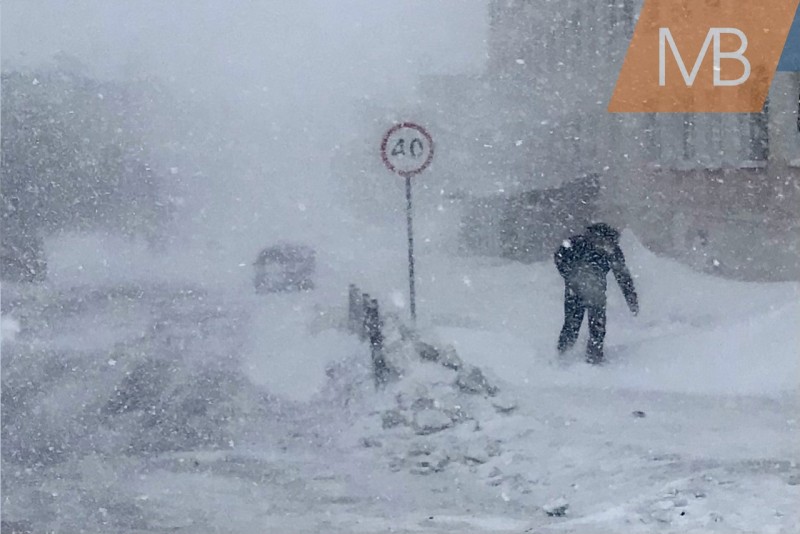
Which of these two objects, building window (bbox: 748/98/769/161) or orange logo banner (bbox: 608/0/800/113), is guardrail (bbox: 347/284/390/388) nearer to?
orange logo banner (bbox: 608/0/800/113)

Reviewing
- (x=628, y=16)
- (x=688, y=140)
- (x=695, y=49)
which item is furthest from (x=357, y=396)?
(x=695, y=49)

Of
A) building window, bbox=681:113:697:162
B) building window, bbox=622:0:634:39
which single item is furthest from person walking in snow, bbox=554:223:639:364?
building window, bbox=622:0:634:39

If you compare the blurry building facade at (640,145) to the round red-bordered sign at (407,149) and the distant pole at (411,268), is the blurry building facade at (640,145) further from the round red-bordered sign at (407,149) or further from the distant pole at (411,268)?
the distant pole at (411,268)

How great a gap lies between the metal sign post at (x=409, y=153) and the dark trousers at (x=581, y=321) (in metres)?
1.00

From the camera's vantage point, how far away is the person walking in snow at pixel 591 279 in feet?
15.1

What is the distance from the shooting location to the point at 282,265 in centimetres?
458

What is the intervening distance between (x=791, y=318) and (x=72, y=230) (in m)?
4.75

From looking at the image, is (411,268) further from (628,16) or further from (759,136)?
(759,136)

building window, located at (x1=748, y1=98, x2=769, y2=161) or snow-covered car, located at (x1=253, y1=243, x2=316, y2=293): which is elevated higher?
building window, located at (x1=748, y1=98, x2=769, y2=161)

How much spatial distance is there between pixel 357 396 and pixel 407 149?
1643mm

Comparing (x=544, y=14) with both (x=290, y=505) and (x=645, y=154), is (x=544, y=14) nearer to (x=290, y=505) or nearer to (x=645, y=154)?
(x=645, y=154)

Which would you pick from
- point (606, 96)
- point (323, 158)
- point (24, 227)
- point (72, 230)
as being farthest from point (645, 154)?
point (24, 227)

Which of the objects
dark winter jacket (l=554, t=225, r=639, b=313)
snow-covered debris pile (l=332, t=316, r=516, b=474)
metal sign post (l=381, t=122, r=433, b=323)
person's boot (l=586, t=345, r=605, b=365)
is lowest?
snow-covered debris pile (l=332, t=316, r=516, b=474)

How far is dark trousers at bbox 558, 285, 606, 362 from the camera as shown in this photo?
4605 mm
